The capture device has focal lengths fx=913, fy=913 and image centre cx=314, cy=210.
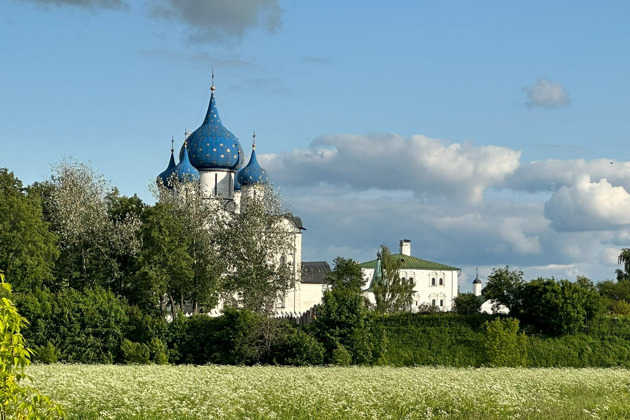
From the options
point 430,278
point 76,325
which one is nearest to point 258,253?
point 76,325

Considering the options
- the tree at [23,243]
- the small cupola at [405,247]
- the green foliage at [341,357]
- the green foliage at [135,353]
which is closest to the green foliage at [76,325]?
the green foliage at [135,353]

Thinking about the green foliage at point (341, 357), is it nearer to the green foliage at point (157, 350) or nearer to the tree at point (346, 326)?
the tree at point (346, 326)

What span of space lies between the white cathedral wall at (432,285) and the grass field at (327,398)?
114 metres

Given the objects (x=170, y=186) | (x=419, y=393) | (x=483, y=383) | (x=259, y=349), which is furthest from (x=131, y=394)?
(x=170, y=186)

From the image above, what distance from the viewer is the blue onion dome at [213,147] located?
3593 inches

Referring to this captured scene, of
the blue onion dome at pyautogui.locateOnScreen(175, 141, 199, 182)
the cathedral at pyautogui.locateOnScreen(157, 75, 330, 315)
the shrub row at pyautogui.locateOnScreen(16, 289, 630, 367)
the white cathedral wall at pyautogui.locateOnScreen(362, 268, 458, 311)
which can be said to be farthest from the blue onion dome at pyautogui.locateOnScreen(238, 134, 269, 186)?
the white cathedral wall at pyautogui.locateOnScreen(362, 268, 458, 311)

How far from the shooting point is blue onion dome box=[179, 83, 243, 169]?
299ft

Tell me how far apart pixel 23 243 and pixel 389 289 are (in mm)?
45184

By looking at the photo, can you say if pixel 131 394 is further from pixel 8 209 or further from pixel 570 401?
pixel 8 209

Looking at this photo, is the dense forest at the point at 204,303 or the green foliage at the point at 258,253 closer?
the dense forest at the point at 204,303

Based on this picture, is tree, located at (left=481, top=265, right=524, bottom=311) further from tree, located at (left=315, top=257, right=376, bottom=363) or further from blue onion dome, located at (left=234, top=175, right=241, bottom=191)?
blue onion dome, located at (left=234, top=175, right=241, bottom=191)

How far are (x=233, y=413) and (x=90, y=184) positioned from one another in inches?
2067

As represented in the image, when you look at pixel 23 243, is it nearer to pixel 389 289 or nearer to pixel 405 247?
pixel 389 289

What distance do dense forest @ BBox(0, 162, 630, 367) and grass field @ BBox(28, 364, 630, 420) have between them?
19618 mm
